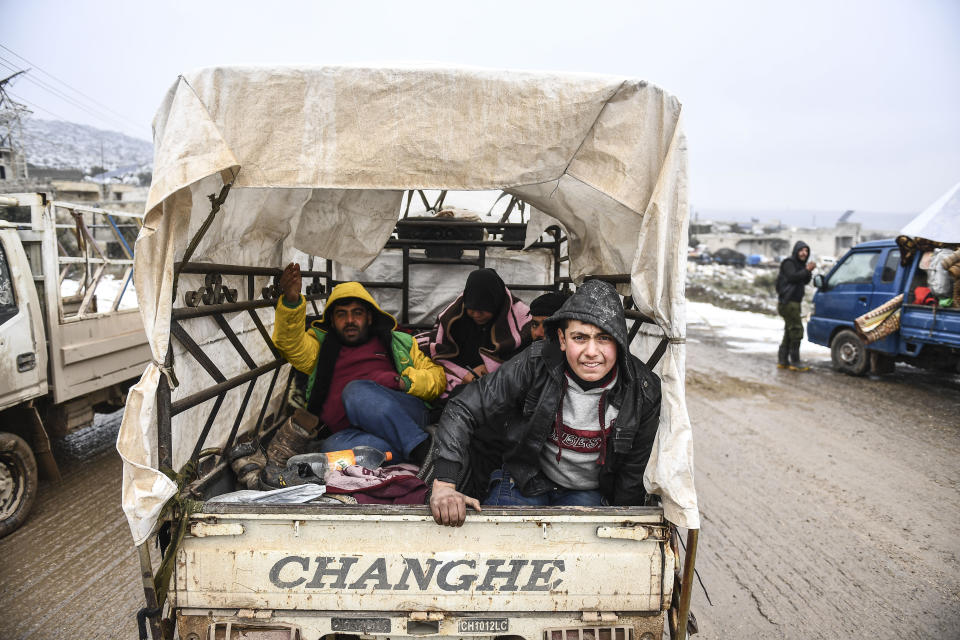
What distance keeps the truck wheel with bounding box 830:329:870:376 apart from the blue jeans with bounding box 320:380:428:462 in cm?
849

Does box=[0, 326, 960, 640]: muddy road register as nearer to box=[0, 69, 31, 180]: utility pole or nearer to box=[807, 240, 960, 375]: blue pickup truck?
box=[807, 240, 960, 375]: blue pickup truck

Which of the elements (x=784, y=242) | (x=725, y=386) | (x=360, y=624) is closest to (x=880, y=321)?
(x=725, y=386)

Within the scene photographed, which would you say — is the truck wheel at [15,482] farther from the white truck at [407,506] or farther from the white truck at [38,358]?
the white truck at [407,506]

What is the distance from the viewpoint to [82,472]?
4.91 m

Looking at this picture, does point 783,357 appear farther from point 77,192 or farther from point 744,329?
point 77,192

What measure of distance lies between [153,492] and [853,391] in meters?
9.12

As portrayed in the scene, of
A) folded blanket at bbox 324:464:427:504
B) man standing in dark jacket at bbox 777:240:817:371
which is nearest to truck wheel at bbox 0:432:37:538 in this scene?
folded blanket at bbox 324:464:427:504

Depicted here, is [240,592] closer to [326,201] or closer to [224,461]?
[224,461]

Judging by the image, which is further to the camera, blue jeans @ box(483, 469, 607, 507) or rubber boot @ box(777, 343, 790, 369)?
rubber boot @ box(777, 343, 790, 369)

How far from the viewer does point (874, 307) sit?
28.4ft

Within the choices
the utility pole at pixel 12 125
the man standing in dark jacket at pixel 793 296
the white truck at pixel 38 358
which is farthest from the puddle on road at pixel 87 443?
the utility pole at pixel 12 125

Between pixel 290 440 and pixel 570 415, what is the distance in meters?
1.85

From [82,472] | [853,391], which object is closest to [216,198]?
[82,472]

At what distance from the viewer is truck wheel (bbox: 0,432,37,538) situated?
377 centimetres
